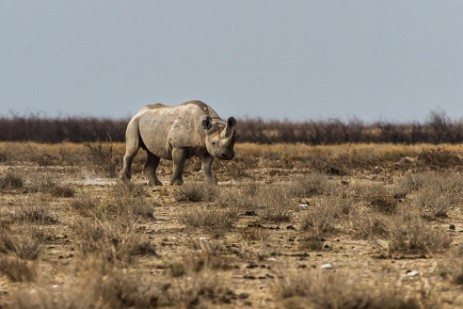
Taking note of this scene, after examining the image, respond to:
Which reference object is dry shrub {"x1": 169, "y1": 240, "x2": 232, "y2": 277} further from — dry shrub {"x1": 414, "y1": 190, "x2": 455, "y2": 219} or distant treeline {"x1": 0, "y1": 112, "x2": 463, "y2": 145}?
distant treeline {"x1": 0, "y1": 112, "x2": 463, "y2": 145}

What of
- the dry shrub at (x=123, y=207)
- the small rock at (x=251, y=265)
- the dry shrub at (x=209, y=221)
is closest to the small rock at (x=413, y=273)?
the small rock at (x=251, y=265)

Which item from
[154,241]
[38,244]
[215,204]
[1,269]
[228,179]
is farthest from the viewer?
[228,179]

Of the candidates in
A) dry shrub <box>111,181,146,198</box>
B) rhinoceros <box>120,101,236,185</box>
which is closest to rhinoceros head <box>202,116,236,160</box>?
rhinoceros <box>120,101,236,185</box>

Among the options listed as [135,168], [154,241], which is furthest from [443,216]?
[135,168]

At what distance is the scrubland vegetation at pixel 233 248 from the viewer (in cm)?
621

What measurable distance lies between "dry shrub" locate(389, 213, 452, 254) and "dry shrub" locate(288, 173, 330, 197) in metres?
6.72

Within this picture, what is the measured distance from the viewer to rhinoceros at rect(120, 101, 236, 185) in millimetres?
16797

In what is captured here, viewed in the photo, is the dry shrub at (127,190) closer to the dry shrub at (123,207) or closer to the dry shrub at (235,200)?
the dry shrub at (123,207)

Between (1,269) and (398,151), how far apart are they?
76.1ft

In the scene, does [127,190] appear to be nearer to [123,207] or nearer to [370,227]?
[123,207]

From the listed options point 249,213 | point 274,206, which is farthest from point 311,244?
point 249,213

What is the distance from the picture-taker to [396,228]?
30.2ft

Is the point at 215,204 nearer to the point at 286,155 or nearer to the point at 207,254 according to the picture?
the point at 207,254

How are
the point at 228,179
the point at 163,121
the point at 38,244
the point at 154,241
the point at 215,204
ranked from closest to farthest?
the point at 38,244 → the point at 154,241 → the point at 215,204 → the point at 163,121 → the point at 228,179
